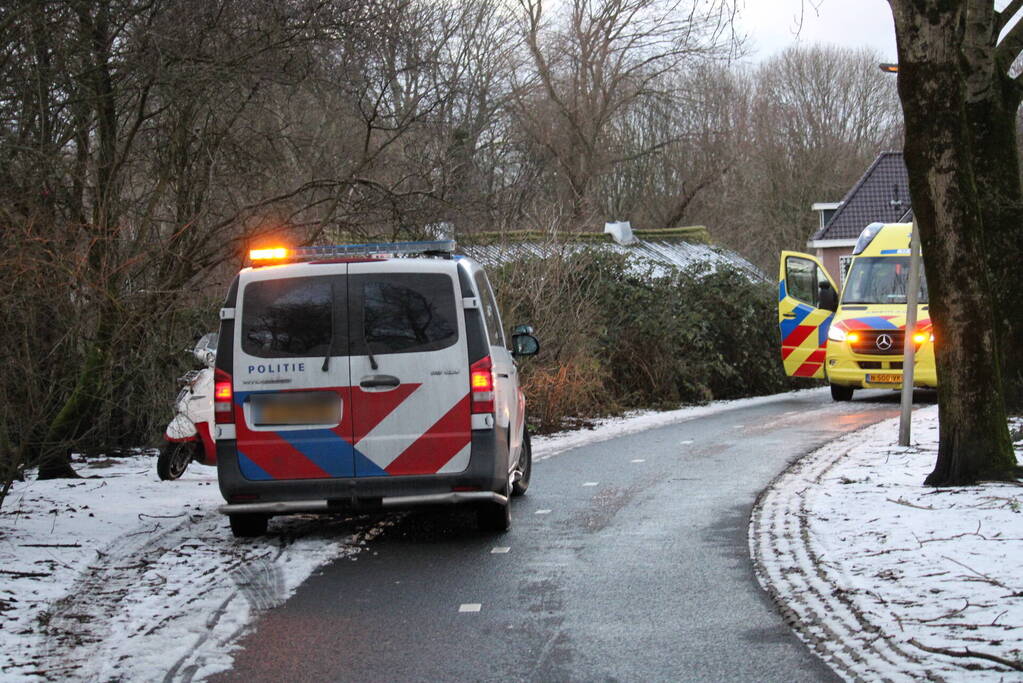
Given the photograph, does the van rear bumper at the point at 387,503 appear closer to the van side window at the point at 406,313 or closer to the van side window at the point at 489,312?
the van side window at the point at 406,313

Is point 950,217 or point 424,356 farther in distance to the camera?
point 950,217

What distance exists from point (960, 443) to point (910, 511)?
Result: 1.02 meters

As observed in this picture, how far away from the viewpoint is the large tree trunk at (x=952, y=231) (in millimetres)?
9023

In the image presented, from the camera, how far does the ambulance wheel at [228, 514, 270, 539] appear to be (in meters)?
8.74

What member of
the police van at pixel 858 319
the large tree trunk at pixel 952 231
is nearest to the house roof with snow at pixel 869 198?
the police van at pixel 858 319

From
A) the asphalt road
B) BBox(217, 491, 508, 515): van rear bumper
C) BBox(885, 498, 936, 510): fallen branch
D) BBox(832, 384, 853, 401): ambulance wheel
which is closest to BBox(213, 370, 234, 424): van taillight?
BBox(217, 491, 508, 515): van rear bumper

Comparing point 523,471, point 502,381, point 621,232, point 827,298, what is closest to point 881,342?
point 827,298

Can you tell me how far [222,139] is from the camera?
1257cm

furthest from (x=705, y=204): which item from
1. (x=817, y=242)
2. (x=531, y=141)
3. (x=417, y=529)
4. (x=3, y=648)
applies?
(x=3, y=648)

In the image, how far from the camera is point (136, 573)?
755 cm

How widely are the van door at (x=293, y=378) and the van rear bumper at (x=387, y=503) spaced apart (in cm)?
18

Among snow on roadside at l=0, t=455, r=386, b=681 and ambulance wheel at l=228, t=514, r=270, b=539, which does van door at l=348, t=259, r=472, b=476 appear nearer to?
snow on roadside at l=0, t=455, r=386, b=681

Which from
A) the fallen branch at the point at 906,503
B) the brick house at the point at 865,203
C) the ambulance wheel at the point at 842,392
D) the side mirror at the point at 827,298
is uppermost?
the brick house at the point at 865,203

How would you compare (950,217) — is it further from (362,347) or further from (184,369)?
(184,369)
